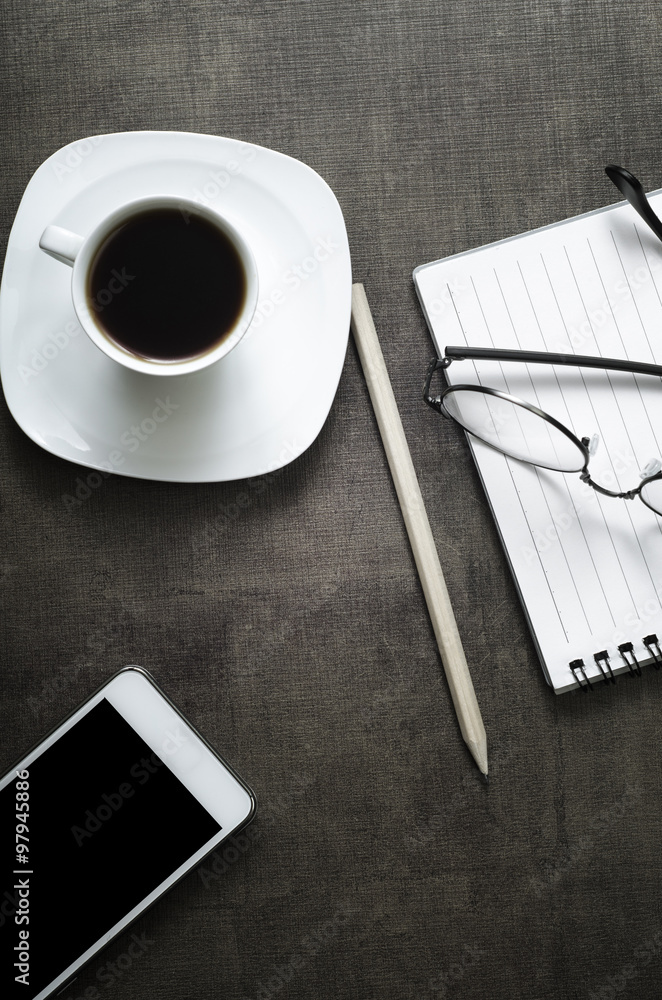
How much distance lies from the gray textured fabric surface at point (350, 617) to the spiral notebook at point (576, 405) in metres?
0.03

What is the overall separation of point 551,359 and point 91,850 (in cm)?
60

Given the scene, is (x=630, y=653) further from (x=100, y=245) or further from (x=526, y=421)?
(x=100, y=245)

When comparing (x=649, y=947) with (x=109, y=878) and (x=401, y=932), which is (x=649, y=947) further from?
(x=109, y=878)

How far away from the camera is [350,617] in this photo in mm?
648

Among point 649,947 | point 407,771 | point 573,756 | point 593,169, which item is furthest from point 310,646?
point 593,169

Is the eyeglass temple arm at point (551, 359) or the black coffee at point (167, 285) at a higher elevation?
the black coffee at point (167, 285)

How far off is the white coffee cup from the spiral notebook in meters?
0.19

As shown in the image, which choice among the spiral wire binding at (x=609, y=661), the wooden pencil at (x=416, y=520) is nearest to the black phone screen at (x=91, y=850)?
the wooden pencil at (x=416, y=520)

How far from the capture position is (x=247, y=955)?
63cm

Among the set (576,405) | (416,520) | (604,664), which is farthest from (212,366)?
(604,664)

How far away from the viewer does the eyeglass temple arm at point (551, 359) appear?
0.60 metres

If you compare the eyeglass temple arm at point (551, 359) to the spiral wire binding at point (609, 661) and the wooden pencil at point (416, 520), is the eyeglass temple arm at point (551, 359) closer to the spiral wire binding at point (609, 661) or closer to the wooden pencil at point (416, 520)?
the wooden pencil at point (416, 520)

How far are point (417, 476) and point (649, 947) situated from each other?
0.49 meters

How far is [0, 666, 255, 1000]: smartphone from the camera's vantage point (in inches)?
24.4
